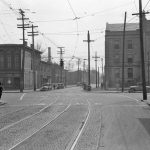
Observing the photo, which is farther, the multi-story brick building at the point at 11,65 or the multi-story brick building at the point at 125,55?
the multi-story brick building at the point at 125,55

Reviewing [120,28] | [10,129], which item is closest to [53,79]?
[120,28]

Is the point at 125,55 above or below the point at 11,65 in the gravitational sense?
above

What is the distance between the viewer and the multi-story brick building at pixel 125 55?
87.4 meters

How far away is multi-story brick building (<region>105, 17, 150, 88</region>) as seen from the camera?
287 ft

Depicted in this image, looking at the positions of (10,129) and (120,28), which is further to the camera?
(120,28)

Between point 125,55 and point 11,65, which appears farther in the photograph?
point 125,55

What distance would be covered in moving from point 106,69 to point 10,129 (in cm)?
7548

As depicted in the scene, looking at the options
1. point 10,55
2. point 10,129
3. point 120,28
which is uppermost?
point 120,28

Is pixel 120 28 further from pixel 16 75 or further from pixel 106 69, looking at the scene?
pixel 16 75

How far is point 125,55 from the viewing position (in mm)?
87875

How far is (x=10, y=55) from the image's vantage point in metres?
80.7

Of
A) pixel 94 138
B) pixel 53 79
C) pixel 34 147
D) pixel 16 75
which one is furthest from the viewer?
pixel 53 79

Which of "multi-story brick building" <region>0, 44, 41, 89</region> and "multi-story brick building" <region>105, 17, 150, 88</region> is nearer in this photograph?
"multi-story brick building" <region>0, 44, 41, 89</region>

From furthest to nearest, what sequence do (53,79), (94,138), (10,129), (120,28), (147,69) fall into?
(53,79), (120,28), (147,69), (10,129), (94,138)
